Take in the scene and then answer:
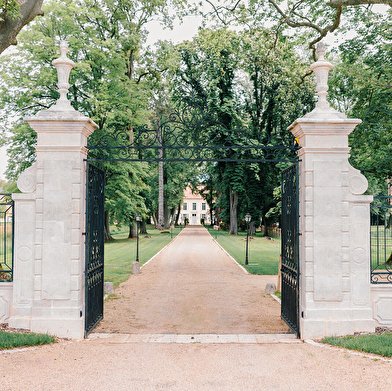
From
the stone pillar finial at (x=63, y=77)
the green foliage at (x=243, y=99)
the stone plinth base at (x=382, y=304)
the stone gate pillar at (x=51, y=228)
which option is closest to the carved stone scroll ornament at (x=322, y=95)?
the stone plinth base at (x=382, y=304)

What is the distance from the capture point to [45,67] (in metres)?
19.0

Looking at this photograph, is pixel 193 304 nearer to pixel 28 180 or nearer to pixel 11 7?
pixel 28 180

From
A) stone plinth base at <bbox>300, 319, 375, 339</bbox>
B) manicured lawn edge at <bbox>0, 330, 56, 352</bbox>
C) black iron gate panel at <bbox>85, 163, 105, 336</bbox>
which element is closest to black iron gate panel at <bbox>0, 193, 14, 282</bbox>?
manicured lawn edge at <bbox>0, 330, 56, 352</bbox>

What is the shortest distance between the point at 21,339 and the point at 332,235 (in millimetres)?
5350

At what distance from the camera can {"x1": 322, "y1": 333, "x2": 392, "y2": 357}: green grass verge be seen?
5133 millimetres

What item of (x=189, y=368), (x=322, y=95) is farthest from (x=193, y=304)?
(x=322, y=95)

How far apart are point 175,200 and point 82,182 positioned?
37.4m

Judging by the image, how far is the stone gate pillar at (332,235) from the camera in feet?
19.3

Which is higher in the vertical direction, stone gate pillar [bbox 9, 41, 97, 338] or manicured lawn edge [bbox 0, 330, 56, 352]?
stone gate pillar [bbox 9, 41, 97, 338]

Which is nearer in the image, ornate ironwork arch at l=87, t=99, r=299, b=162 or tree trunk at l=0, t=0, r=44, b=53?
ornate ironwork arch at l=87, t=99, r=299, b=162

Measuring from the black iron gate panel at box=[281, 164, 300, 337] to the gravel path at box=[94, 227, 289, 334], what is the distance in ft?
1.60

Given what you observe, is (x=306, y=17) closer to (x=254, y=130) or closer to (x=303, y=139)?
(x=303, y=139)

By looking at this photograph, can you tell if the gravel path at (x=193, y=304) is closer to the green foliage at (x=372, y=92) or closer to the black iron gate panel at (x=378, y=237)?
the black iron gate panel at (x=378, y=237)

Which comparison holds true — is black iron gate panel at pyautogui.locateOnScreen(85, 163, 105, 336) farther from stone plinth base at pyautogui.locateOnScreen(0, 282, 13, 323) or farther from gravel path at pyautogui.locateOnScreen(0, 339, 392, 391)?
stone plinth base at pyautogui.locateOnScreen(0, 282, 13, 323)
